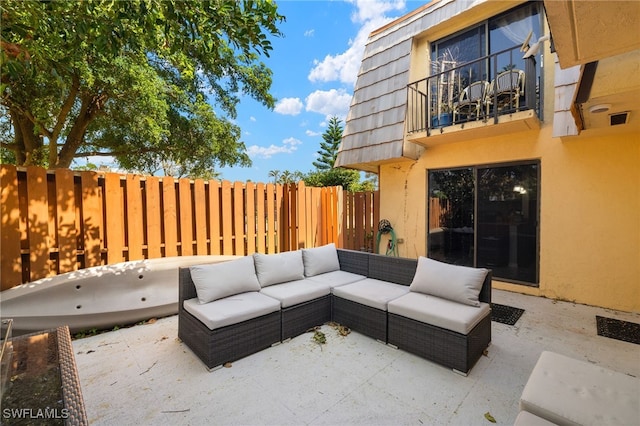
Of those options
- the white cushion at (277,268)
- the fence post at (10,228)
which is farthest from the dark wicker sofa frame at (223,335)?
the fence post at (10,228)

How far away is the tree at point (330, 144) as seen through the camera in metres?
19.6

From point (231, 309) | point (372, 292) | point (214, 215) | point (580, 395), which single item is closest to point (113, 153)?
point (214, 215)

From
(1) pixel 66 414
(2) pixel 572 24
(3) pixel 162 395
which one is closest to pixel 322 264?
(3) pixel 162 395

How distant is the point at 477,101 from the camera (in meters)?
4.82

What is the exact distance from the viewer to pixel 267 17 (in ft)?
Result: 6.96

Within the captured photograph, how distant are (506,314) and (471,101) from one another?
3582 mm

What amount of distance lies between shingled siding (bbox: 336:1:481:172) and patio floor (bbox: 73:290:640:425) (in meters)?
3.82

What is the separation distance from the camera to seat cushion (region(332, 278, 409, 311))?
3.02 meters

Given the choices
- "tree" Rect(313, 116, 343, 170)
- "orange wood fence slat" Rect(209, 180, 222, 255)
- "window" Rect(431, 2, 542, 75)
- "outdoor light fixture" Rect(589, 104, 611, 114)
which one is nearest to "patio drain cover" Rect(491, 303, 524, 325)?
"outdoor light fixture" Rect(589, 104, 611, 114)

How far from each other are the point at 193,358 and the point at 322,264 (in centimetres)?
195

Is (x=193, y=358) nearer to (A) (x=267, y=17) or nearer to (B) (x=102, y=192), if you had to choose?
(B) (x=102, y=192)

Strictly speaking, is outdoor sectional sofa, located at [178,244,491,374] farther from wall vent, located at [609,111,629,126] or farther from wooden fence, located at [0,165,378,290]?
wall vent, located at [609,111,629,126]

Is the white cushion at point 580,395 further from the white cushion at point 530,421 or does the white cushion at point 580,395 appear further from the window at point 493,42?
the window at point 493,42

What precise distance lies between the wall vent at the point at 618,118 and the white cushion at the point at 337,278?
3.48 metres
